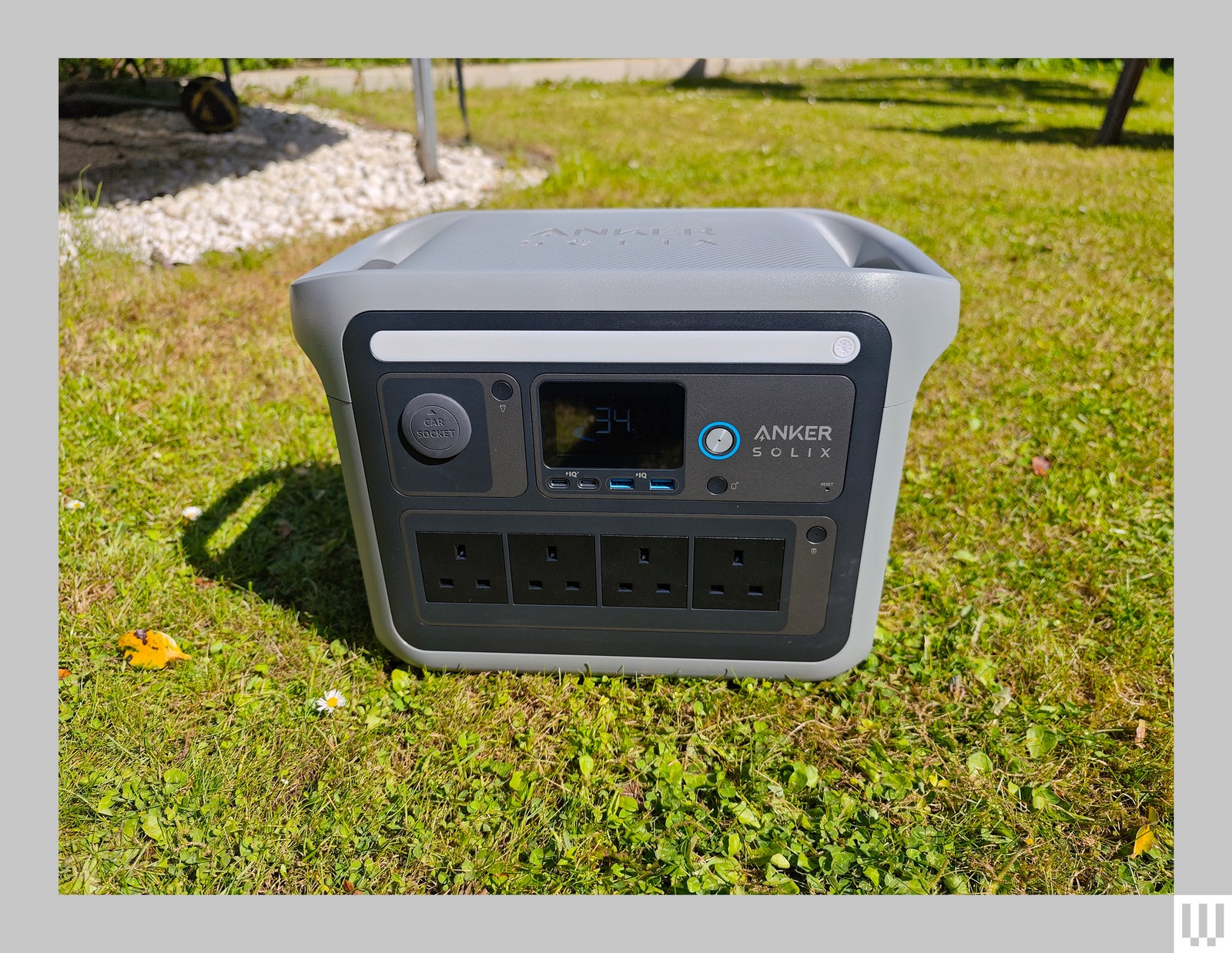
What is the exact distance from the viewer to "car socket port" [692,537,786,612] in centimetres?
168

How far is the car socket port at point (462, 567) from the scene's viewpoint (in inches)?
67.6

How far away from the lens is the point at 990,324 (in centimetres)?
375

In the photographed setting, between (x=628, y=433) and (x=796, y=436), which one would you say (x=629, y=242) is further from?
(x=796, y=436)

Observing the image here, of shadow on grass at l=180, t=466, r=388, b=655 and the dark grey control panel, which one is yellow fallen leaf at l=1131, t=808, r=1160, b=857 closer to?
the dark grey control panel

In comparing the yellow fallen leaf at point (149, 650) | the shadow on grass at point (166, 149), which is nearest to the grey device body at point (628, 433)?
the yellow fallen leaf at point (149, 650)

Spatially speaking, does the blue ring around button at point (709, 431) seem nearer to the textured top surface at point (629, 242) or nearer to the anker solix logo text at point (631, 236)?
the textured top surface at point (629, 242)

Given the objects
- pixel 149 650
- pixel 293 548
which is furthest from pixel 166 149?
pixel 149 650

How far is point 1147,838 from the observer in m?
1.52

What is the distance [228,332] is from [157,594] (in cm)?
182

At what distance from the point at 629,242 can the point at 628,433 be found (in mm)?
435

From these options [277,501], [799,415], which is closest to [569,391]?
[799,415]

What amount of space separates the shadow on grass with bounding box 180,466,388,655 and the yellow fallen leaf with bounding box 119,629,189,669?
25 centimetres

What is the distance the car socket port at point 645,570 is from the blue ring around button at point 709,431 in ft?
0.65

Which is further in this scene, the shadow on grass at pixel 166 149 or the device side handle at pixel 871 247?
the shadow on grass at pixel 166 149
